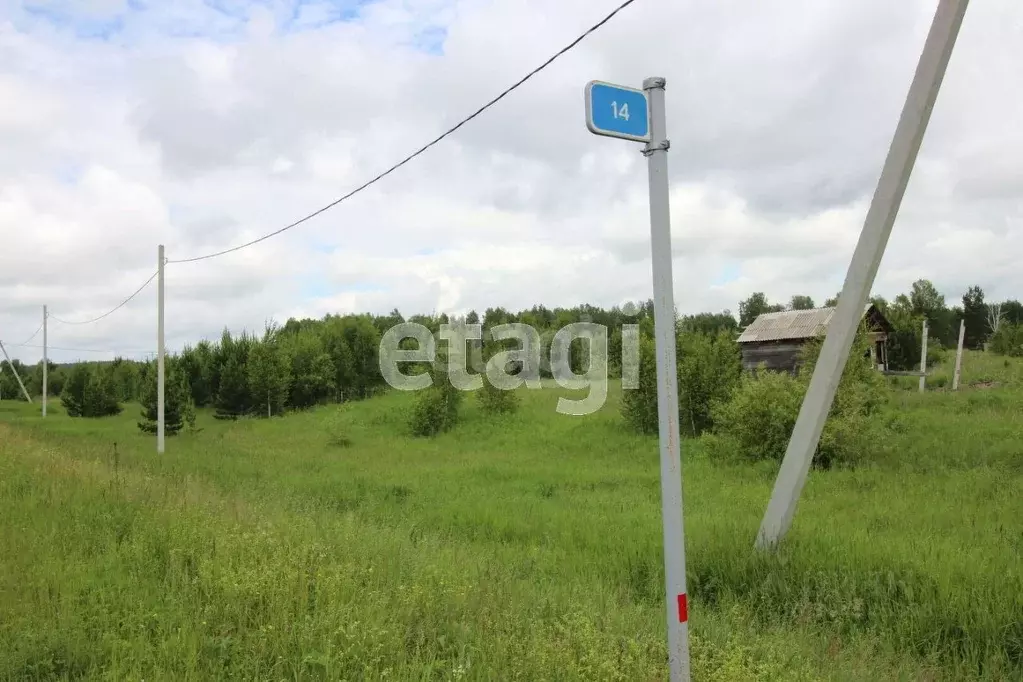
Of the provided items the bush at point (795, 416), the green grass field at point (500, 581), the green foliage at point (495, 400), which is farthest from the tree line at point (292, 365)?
the green grass field at point (500, 581)

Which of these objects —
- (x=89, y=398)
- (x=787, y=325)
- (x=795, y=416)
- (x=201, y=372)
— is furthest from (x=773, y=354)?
(x=89, y=398)

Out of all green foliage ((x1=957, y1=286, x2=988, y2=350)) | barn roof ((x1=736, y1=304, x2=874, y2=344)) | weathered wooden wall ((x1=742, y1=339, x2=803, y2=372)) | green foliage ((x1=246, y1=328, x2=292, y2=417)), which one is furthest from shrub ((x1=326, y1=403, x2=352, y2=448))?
green foliage ((x1=957, y1=286, x2=988, y2=350))

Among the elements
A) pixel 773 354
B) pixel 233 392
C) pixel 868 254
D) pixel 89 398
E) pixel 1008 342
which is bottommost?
pixel 89 398

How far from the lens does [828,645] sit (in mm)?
4879

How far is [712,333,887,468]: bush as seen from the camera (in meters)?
13.3

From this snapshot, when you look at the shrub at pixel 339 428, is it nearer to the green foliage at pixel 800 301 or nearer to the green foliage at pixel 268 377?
the green foliage at pixel 268 377

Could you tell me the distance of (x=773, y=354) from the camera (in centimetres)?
A: 2588

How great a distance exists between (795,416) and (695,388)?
659 cm

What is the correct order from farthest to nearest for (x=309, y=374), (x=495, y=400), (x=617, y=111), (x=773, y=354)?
(x=309, y=374), (x=495, y=400), (x=773, y=354), (x=617, y=111)

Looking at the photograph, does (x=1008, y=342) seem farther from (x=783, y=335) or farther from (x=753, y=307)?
(x=753, y=307)

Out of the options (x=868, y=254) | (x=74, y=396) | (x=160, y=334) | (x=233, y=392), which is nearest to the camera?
(x=868, y=254)

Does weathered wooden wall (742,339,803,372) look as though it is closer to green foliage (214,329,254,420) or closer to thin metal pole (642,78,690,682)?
thin metal pole (642,78,690,682)

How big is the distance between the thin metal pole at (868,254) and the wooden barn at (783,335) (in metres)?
18.9

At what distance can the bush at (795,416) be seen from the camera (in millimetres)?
13258
